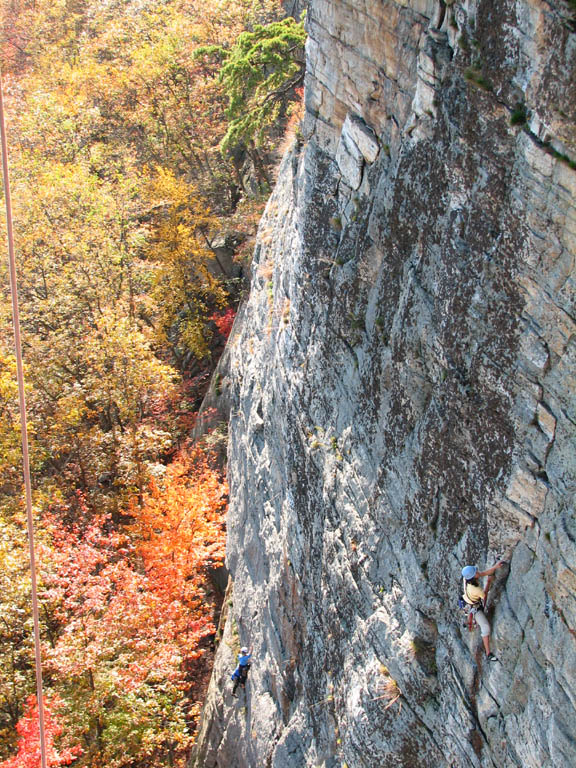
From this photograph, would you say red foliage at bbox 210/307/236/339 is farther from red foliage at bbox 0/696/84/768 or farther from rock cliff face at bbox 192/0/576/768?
red foliage at bbox 0/696/84/768

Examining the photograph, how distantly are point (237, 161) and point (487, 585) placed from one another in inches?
1049

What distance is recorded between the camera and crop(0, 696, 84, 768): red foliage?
44.2 feet

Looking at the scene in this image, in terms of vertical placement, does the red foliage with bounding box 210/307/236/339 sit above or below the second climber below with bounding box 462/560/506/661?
below

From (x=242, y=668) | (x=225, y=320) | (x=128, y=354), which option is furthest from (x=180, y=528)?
(x=225, y=320)

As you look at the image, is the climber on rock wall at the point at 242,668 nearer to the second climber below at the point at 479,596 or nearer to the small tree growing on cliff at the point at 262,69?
the second climber below at the point at 479,596

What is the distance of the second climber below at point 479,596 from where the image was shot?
21.9ft

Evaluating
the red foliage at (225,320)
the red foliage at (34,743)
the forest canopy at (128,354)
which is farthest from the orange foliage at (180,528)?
the red foliage at (225,320)

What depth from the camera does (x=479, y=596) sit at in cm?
668

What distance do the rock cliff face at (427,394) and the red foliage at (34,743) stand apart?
3.91m

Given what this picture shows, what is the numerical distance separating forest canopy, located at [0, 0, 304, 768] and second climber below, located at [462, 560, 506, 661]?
1022cm

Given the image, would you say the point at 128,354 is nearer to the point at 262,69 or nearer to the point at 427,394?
the point at 262,69

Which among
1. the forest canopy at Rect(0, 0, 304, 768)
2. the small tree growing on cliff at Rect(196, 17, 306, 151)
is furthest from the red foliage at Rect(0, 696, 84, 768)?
the small tree growing on cliff at Rect(196, 17, 306, 151)

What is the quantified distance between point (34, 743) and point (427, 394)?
11.3 meters

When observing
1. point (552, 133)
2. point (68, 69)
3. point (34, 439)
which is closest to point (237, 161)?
point (68, 69)
